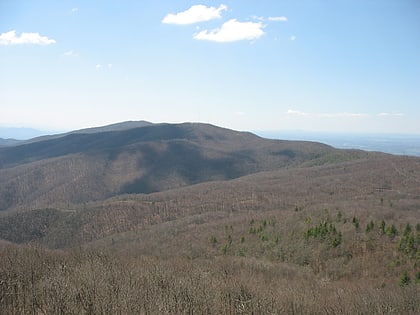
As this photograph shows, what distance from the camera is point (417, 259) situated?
108 feet

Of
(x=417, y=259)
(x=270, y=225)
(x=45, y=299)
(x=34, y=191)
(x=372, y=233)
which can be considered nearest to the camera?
(x=45, y=299)

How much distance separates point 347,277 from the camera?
34688mm

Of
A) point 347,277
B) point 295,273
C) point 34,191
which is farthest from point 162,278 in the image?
point 34,191

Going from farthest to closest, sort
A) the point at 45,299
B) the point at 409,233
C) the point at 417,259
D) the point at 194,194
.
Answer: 1. the point at 194,194
2. the point at 409,233
3. the point at 417,259
4. the point at 45,299

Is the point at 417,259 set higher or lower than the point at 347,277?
higher

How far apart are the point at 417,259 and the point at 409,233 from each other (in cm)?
527

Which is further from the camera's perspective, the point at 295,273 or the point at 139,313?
the point at 295,273

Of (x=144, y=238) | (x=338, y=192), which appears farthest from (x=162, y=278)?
(x=338, y=192)

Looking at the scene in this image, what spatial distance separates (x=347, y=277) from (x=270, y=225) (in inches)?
898

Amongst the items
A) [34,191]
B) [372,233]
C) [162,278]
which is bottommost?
[34,191]

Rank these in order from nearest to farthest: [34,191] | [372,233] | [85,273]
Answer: [85,273] → [372,233] → [34,191]

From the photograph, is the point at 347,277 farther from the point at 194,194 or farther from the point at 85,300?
the point at 194,194

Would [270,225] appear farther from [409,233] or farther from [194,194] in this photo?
[194,194]

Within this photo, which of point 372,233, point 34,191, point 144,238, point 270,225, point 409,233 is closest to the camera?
point 409,233
